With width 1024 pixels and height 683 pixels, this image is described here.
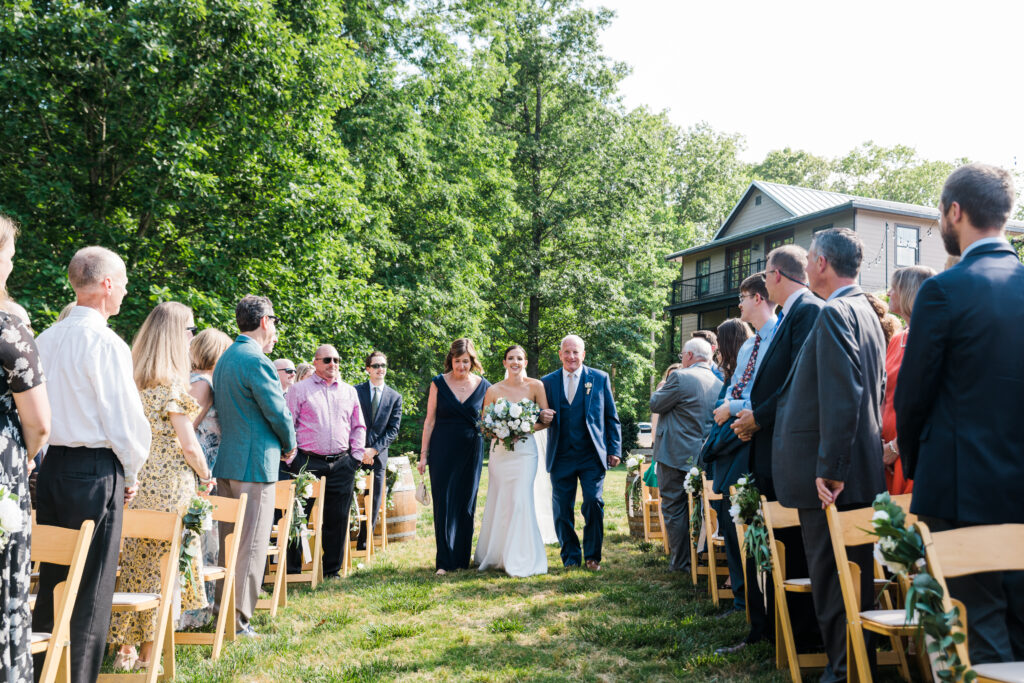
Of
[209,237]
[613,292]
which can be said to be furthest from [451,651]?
[613,292]

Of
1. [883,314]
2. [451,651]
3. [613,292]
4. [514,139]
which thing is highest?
[514,139]

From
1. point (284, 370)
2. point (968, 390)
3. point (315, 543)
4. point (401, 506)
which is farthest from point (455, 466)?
point (968, 390)

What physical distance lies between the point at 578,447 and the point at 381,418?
2.56 m

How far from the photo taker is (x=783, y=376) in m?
4.81

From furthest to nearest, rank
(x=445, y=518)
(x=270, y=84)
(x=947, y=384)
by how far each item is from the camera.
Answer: (x=270, y=84) < (x=445, y=518) < (x=947, y=384)

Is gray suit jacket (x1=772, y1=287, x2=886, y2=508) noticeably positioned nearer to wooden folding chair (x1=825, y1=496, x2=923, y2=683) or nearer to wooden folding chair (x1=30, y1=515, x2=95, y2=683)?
wooden folding chair (x1=825, y1=496, x2=923, y2=683)

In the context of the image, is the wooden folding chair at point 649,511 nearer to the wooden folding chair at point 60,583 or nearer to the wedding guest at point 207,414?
the wedding guest at point 207,414

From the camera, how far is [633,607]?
22.1ft

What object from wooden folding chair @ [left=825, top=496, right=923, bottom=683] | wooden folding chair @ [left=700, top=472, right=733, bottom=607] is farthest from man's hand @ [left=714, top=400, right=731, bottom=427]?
wooden folding chair @ [left=825, top=496, right=923, bottom=683]

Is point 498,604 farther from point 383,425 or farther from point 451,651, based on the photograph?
point 383,425

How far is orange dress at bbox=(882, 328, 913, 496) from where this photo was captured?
5.14 m

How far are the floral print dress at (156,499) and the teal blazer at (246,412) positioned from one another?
624mm

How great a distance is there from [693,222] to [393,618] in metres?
44.1

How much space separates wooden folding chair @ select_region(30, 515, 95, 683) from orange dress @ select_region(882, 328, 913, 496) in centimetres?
458
